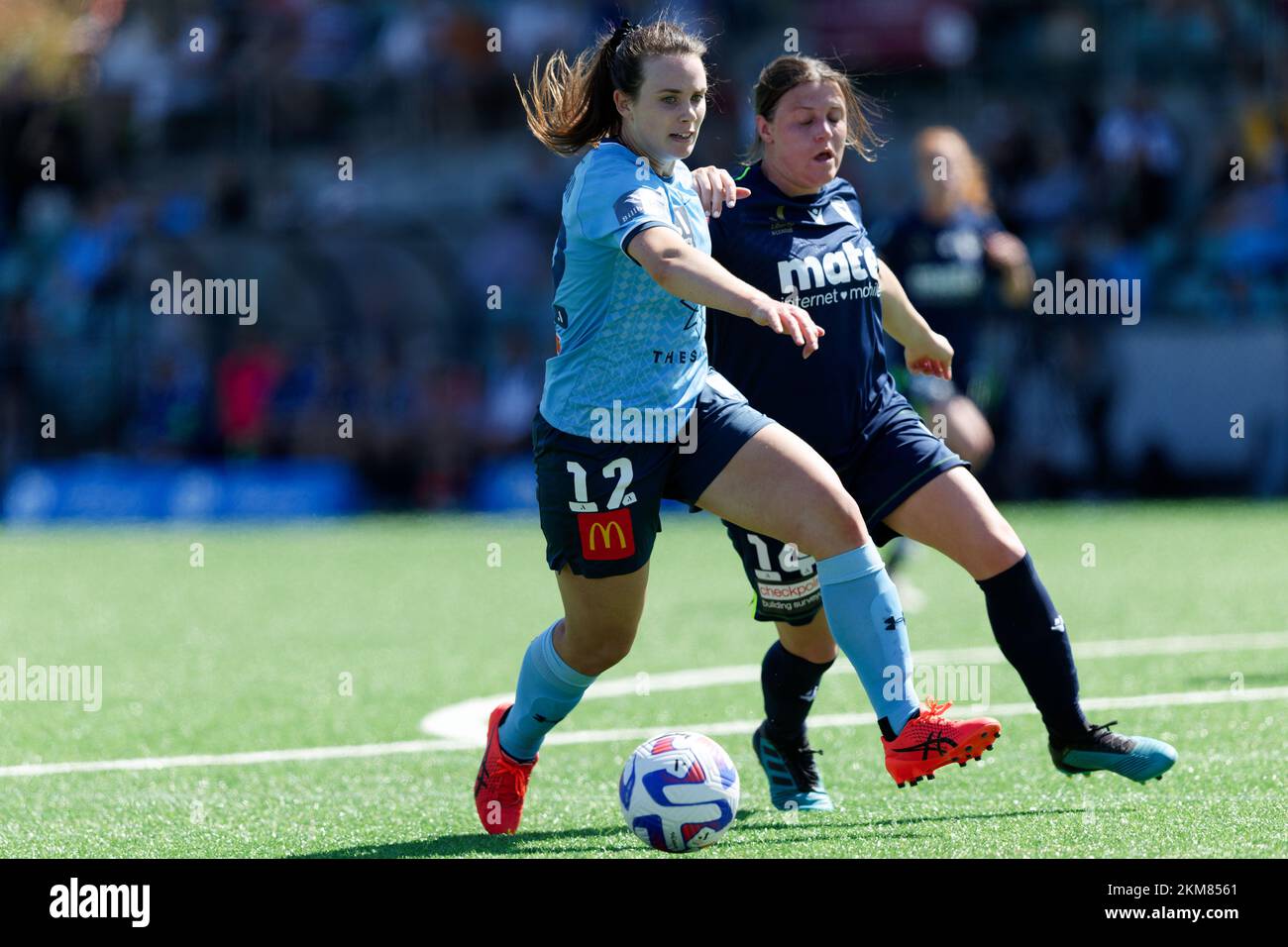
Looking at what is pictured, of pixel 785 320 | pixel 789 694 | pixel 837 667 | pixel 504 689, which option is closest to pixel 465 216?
pixel 837 667

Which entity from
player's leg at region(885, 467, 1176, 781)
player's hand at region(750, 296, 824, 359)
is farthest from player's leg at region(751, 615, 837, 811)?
player's hand at region(750, 296, 824, 359)

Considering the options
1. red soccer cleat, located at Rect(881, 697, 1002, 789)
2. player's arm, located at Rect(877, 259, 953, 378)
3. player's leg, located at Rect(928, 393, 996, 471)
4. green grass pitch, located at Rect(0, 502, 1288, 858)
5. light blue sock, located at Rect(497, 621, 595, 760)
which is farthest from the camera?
player's leg, located at Rect(928, 393, 996, 471)

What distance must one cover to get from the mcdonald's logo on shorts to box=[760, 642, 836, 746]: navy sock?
98cm

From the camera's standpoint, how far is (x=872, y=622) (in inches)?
211

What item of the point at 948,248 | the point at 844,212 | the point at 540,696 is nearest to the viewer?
the point at 540,696

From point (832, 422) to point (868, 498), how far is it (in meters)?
0.28

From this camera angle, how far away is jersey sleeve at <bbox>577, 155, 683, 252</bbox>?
5.19 meters

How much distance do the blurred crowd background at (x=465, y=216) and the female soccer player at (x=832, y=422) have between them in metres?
10.6

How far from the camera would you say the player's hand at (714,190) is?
5.87m

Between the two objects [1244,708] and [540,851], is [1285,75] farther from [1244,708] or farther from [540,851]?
[540,851]

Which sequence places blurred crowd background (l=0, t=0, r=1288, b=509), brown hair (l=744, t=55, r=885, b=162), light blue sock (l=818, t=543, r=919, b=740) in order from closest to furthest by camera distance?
light blue sock (l=818, t=543, r=919, b=740) → brown hair (l=744, t=55, r=885, b=162) → blurred crowd background (l=0, t=0, r=1288, b=509)

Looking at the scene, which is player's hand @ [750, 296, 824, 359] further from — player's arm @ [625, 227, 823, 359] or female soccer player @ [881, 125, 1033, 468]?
female soccer player @ [881, 125, 1033, 468]

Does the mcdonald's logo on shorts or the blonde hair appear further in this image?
the blonde hair

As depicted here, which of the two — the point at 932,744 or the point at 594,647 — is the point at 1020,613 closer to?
the point at 932,744
